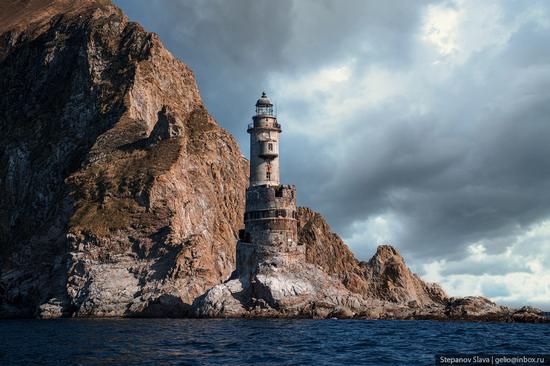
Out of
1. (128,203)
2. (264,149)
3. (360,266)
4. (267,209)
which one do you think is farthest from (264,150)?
(360,266)

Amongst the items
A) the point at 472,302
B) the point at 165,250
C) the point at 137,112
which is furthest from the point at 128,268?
the point at 472,302

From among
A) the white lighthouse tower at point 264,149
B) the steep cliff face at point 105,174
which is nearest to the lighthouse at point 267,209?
the white lighthouse tower at point 264,149

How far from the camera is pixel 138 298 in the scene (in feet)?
272

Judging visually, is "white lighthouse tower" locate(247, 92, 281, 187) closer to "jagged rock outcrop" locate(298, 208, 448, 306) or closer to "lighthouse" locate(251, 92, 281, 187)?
"lighthouse" locate(251, 92, 281, 187)

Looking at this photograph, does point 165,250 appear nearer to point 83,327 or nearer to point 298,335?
point 83,327

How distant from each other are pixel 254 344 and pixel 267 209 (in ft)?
125

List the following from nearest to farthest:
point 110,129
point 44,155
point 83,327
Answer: point 83,327, point 110,129, point 44,155

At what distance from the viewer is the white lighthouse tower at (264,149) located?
85.8 metres

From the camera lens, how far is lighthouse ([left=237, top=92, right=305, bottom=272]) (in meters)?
81.2

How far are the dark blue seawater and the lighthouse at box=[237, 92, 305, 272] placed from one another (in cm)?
1812

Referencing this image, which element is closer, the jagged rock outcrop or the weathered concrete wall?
the weathered concrete wall

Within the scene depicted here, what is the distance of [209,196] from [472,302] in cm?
4740

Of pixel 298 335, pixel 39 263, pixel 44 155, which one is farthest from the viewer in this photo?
pixel 44 155

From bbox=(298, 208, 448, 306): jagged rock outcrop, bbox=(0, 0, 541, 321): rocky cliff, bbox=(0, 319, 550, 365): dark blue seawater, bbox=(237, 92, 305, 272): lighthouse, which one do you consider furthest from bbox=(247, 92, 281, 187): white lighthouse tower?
bbox=(298, 208, 448, 306): jagged rock outcrop
